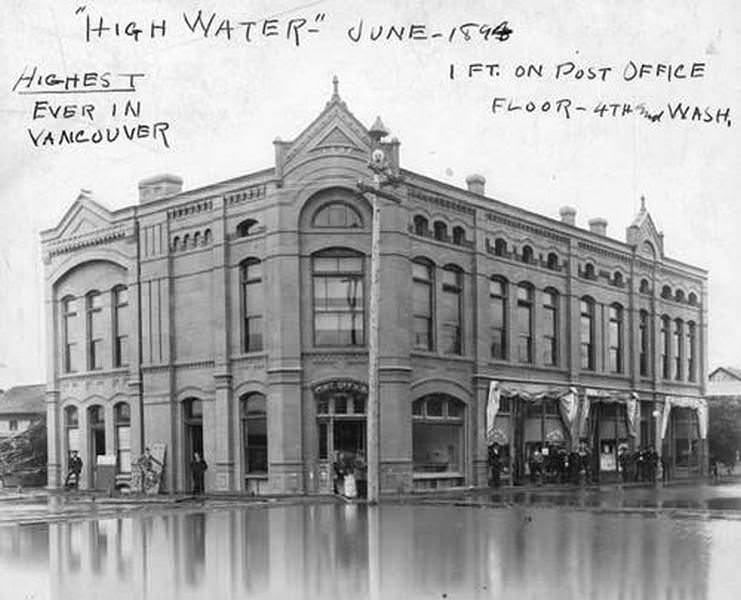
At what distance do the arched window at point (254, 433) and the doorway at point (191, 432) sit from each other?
225 centimetres

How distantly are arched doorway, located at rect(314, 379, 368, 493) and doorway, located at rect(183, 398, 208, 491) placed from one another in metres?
4.80

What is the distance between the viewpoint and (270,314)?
32.0 meters

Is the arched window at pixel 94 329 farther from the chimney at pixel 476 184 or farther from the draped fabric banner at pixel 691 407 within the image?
the draped fabric banner at pixel 691 407

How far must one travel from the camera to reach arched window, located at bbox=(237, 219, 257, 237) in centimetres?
3294

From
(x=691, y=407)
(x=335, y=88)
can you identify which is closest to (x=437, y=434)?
(x=335, y=88)

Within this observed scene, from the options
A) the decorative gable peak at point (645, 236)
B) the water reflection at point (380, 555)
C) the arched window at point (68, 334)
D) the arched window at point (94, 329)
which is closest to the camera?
the water reflection at point (380, 555)

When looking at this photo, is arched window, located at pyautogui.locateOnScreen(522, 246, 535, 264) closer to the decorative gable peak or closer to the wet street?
the decorative gable peak

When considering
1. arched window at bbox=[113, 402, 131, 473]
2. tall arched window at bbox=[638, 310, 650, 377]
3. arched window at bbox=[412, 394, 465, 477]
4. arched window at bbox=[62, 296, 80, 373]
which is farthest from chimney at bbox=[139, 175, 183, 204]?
tall arched window at bbox=[638, 310, 650, 377]

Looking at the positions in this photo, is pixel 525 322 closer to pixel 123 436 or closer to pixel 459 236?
pixel 459 236

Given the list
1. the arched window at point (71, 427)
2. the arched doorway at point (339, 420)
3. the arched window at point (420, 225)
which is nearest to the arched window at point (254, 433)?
the arched doorway at point (339, 420)

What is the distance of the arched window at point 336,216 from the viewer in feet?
105

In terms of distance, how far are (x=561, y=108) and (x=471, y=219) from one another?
47.8ft

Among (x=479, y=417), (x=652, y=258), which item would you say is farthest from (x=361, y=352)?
(x=652, y=258)

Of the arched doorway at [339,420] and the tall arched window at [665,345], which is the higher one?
the tall arched window at [665,345]
